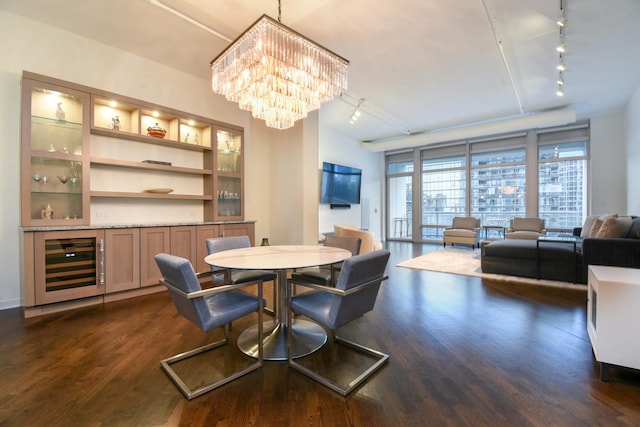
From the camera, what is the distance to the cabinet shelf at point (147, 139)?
343 cm

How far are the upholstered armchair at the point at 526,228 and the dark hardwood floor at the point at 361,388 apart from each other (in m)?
3.82

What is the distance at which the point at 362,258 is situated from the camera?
174 centimetres

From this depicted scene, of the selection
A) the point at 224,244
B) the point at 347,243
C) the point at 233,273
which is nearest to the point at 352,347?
the point at 347,243

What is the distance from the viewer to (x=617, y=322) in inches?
67.8

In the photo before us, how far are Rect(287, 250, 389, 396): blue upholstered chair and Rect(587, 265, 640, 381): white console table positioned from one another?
1.35 metres

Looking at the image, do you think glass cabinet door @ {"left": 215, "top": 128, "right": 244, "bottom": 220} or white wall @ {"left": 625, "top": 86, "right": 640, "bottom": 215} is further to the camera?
white wall @ {"left": 625, "top": 86, "right": 640, "bottom": 215}

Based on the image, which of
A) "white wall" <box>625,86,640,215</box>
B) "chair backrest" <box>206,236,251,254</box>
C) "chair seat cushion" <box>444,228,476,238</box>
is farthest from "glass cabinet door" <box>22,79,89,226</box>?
"white wall" <box>625,86,640,215</box>

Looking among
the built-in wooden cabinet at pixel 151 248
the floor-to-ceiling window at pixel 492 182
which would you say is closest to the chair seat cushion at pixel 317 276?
the built-in wooden cabinet at pixel 151 248

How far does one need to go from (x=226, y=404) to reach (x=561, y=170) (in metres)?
8.65

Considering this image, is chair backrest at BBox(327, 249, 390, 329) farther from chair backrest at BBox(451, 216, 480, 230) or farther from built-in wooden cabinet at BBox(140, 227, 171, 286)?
chair backrest at BBox(451, 216, 480, 230)

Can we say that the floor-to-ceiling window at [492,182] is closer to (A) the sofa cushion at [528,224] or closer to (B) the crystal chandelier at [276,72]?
(A) the sofa cushion at [528,224]

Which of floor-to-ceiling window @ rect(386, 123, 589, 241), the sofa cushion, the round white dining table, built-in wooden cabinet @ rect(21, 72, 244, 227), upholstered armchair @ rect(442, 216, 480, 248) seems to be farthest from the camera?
upholstered armchair @ rect(442, 216, 480, 248)

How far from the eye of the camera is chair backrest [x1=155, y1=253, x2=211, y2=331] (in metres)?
1.66

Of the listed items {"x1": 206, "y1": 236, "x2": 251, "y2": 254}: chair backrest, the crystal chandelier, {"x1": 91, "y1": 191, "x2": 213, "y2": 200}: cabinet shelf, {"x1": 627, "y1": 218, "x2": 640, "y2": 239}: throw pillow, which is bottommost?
{"x1": 206, "y1": 236, "x2": 251, "y2": 254}: chair backrest
